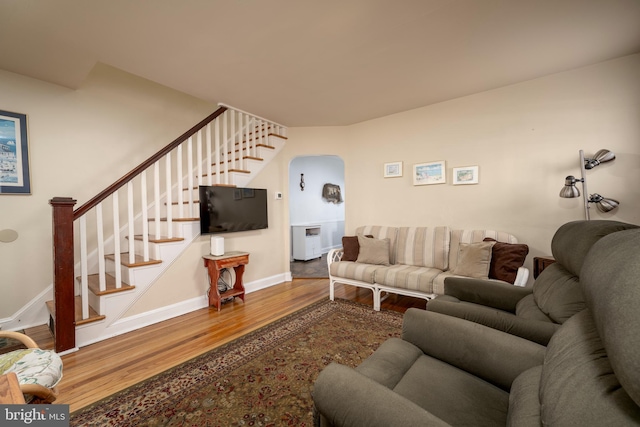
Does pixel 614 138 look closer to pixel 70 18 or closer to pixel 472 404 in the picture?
pixel 472 404

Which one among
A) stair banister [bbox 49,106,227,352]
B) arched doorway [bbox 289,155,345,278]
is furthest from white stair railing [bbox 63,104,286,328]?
arched doorway [bbox 289,155,345,278]

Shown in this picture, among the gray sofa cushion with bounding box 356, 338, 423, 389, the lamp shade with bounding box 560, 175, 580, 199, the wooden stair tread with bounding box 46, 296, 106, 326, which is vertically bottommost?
the wooden stair tread with bounding box 46, 296, 106, 326

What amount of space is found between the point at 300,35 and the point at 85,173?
3022 mm

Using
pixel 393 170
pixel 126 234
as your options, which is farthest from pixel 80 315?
pixel 393 170

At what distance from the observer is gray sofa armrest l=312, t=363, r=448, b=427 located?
28.5 inches

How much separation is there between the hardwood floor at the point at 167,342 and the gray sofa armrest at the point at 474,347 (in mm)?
1856

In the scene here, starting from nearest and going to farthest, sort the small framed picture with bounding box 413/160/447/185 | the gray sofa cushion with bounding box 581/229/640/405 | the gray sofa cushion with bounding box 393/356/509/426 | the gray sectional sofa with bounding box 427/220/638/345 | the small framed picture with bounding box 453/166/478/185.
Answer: the gray sofa cushion with bounding box 581/229/640/405, the gray sofa cushion with bounding box 393/356/509/426, the gray sectional sofa with bounding box 427/220/638/345, the small framed picture with bounding box 453/166/478/185, the small framed picture with bounding box 413/160/447/185

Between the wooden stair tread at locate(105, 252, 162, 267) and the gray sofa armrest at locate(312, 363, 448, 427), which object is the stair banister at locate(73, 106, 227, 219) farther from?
the gray sofa armrest at locate(312, 363, 448, 427)

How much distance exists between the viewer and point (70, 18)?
1.87 meters

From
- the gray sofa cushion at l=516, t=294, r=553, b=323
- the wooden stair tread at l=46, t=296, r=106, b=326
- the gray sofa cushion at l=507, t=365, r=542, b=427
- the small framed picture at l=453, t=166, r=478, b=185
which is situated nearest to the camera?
the gray sofa cushion at l=507, t=365, r=542, b=427

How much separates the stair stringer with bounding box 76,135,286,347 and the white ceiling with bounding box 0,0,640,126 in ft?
5.94

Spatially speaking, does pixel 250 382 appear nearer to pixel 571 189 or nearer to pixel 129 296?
pixel 129 296

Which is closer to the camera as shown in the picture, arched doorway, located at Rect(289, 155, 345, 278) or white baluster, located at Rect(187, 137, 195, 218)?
white baluster, located at Rect(187, 137, 195, 218)

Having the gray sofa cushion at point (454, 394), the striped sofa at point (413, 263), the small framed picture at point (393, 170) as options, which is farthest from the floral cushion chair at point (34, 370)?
the small framed picture at point (393, 170)
